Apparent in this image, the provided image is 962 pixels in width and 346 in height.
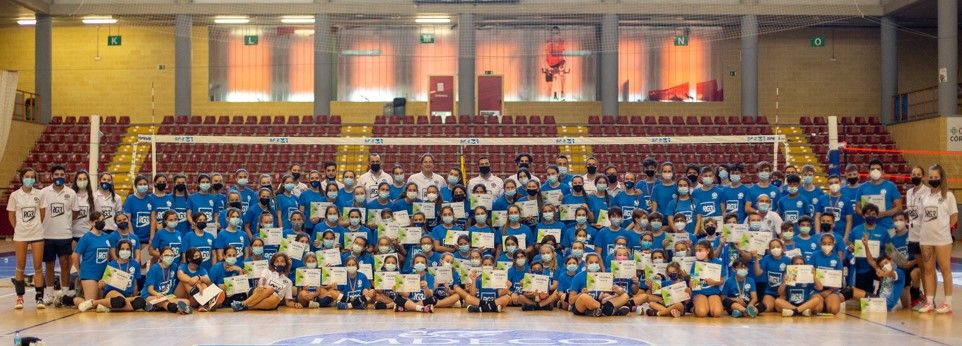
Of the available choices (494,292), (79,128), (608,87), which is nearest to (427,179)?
(494,292)

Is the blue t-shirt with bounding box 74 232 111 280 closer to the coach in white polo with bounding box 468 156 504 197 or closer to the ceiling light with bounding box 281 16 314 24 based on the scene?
Result: the coach in white polo with bounding box 468 156 504 197

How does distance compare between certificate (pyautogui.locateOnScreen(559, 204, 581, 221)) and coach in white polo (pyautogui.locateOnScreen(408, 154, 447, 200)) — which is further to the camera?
coach in white polo (pyautogui.locateOnScreen(408, 154, 447, 200))

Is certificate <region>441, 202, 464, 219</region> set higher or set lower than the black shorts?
higher

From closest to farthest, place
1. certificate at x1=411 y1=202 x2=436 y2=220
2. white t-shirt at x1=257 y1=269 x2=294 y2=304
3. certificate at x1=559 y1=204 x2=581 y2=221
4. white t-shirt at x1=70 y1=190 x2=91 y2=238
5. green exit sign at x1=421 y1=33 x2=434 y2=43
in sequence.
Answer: white t-shirt at x1=257 y1=269 x2=294 y2=304
white t-shirt at x1=70 y1=190 x2=91 y2=238
certificate at x1=559 y1=204 x2=581 y2=221
certificate at x1=411 y1=202 x2=436 y2=220
green exit sign at x1=421 y1=33 x2=434 y2=43

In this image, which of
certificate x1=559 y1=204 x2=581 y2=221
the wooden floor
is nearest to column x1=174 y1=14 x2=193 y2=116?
the wooden floor

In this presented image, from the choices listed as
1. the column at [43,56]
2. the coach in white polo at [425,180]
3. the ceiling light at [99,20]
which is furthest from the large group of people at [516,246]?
the ceiling light at [99,20]

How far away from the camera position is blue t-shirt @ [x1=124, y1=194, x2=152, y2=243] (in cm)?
1584

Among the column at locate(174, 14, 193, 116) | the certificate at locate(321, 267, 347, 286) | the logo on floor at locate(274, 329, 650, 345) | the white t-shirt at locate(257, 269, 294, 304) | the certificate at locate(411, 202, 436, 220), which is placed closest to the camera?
the logo on floor at locate(274, 329, 650, 345)

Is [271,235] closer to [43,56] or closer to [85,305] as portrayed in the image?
[85,305]

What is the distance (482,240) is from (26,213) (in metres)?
6.48

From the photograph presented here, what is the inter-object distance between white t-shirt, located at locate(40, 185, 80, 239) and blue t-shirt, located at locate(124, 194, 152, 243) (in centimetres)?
81

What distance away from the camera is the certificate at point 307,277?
50.4 feet

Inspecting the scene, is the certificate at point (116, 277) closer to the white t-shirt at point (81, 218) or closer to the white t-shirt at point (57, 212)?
the white t-shirt at point (57, 212)

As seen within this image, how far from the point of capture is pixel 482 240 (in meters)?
15.7
